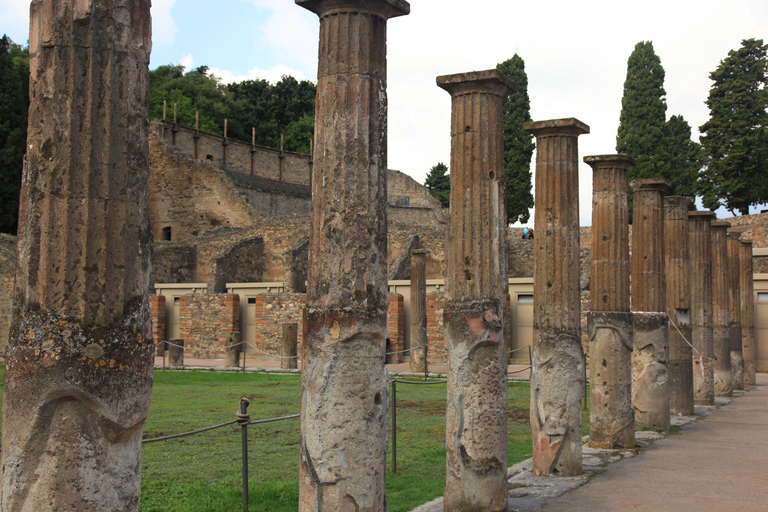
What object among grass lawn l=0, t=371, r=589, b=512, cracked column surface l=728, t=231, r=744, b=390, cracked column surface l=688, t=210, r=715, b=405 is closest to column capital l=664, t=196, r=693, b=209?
cracked column surface l=688, t=210, r=715, b=405

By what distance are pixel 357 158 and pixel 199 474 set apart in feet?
12.2

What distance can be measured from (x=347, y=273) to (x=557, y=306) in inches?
144

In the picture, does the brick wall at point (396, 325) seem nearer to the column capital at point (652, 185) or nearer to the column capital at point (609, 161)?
the column capital at point (652, 185)

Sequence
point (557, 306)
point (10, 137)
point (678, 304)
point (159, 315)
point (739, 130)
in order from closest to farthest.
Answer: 1. point (557, 306)
2. point (678, 304)
3. point (159, 315)
4. point (10, 137)
5. point (739, 130)

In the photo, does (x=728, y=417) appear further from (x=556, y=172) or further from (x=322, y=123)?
(x=322, y=123)

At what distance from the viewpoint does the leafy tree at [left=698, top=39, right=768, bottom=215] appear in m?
32.7

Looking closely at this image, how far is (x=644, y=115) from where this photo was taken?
33312 mm

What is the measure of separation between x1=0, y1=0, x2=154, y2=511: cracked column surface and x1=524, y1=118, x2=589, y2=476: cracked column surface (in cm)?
494

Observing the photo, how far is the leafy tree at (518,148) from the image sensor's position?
115 ft

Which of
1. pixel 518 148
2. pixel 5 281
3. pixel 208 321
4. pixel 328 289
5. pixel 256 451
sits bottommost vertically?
pixel 256 451

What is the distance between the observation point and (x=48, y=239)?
2580mm

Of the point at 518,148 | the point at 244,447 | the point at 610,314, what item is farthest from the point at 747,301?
the point at 518,148

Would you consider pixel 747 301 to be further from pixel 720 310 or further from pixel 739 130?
Result: pixel 739 130

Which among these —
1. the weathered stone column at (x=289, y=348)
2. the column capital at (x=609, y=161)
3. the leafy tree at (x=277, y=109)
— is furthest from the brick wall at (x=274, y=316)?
the leafy tree at (x=277, y=109)
